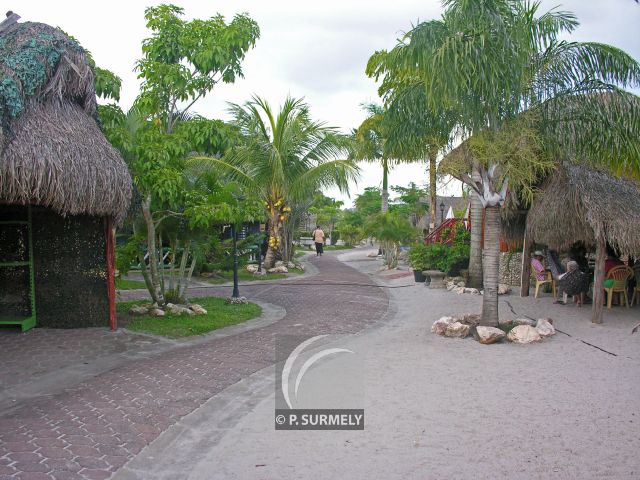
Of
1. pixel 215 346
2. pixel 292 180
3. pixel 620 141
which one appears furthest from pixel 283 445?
pixel 292 180

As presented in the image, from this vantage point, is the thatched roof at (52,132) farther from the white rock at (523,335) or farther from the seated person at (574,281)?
the seated person at (574,281)

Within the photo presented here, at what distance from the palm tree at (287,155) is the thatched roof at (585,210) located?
28.1ft

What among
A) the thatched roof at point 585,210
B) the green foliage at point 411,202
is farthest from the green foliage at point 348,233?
the thatched roof at point 585,210

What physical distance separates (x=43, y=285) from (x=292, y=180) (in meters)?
10.7

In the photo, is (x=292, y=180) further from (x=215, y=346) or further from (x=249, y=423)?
(x=249, y=423)

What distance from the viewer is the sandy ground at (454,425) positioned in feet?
13.3

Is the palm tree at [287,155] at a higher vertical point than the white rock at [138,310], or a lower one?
higher

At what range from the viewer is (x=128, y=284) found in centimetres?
1577

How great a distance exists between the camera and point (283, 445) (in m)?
4.51


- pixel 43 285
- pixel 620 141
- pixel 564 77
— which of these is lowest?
pixel 43 285

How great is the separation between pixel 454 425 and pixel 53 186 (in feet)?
18.4

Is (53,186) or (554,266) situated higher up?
(53,186)

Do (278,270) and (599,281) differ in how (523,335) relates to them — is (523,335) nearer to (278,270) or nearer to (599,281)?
(599,281)

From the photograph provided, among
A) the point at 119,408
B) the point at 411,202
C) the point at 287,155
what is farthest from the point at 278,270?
the point at 411,202
